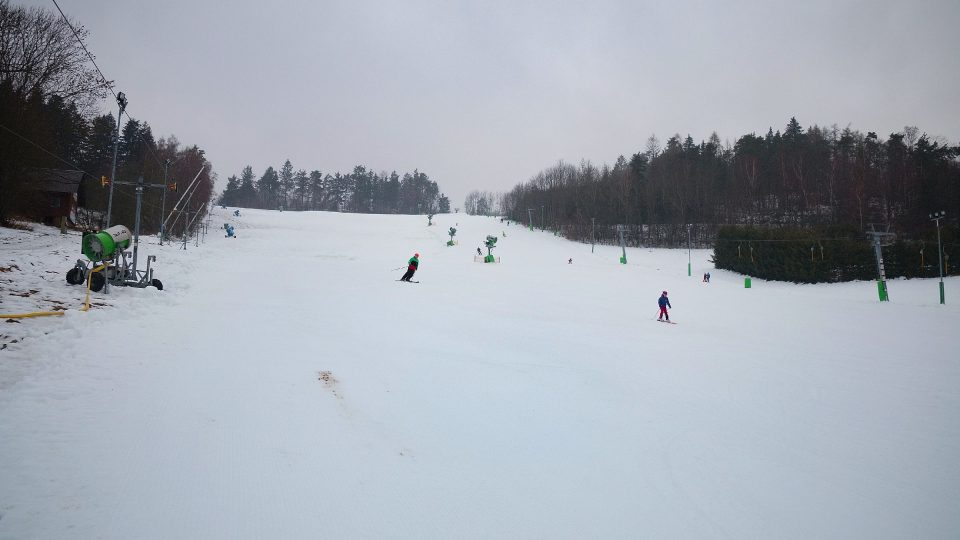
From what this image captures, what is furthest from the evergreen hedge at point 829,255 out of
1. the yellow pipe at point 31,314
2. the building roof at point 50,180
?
the building roof at point 50,180

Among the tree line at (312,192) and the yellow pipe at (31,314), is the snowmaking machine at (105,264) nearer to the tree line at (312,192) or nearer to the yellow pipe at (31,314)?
the yellow pipe at (31,314)

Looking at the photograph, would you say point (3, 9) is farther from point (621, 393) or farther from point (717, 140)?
point (717, 140)

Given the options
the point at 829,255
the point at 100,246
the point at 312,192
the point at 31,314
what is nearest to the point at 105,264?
the point at 100,246

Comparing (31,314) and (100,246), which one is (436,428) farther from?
(100,246)

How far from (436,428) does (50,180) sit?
31593mm

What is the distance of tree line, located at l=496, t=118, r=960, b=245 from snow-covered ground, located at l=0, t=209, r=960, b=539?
1791 inches

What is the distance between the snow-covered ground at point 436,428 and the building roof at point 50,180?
1434 cm

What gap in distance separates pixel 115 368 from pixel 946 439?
12.5 metres

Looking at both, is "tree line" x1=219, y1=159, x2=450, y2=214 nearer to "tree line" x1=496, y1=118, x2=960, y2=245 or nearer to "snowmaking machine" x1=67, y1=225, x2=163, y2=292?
"tree line" x1=496, y1=118, x2=960, y2=245

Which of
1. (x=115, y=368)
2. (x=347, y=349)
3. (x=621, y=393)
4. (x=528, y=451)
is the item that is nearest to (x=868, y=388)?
(x=621, y=393)

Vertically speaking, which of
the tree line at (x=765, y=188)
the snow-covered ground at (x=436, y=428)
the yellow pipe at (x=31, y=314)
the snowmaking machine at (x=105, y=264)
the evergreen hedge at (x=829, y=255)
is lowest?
the snow-covered ground at (x=436, y=428)

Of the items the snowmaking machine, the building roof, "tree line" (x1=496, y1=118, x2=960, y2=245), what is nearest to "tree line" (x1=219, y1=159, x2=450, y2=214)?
"tree line" (x1=496, y1=118, x2=960, y2=245)

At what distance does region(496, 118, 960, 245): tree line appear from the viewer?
46.5 meters

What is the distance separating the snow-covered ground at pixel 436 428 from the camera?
3.36 meters
